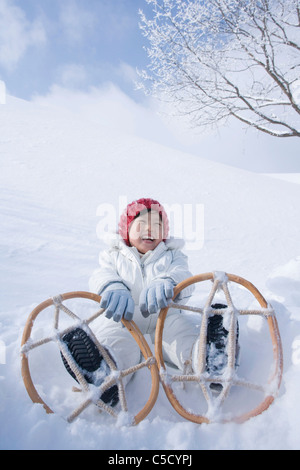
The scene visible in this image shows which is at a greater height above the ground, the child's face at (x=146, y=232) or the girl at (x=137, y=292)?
the child's face at (x=146, y=232)

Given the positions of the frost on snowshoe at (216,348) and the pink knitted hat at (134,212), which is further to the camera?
the pink knitted hat at (134,212)

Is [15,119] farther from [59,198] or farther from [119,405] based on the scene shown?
[119,405]

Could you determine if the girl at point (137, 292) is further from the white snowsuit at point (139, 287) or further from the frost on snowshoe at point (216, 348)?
the frost on snowshoe at point (216, 348)

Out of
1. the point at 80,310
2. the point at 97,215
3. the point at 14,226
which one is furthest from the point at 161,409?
the point at 97,215

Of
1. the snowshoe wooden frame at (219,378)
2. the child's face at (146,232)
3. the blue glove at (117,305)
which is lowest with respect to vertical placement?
the snowshoe wooden frame at (219,378)

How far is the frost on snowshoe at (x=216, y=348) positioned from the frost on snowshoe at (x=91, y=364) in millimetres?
406

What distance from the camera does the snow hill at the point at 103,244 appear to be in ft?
3.56

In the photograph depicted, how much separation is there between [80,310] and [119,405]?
0.87 metres

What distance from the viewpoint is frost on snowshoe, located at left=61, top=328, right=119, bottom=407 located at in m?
1.24

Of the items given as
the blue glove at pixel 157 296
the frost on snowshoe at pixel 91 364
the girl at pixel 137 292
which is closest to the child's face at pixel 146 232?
the girl at pixel 137 292

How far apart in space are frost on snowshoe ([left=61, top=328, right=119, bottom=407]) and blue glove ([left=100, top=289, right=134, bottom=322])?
0.14m

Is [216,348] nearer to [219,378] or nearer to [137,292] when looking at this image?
[219,378]

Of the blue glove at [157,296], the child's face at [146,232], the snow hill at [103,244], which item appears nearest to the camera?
the snow hill at [103,244]

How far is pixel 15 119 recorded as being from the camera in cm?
1150
